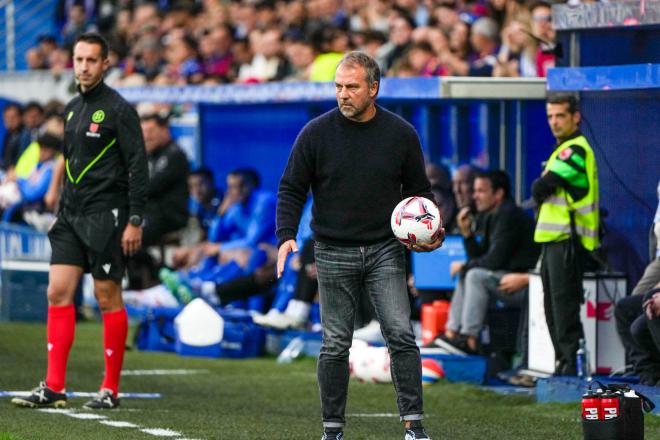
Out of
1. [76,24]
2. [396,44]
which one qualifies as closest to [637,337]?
[396,44]

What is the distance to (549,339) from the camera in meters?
11.2

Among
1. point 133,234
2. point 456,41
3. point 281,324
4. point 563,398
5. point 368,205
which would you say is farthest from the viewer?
point 456,41

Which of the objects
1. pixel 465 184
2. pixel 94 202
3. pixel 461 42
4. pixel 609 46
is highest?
pixel 461 42

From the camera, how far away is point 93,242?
9.71m

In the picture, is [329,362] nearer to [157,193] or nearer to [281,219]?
[281,219]

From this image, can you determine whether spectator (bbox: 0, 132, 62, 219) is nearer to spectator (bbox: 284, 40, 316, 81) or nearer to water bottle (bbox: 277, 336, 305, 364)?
spectator (bbox: 284, 40, 316, 81)

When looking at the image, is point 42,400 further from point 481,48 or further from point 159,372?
point 481,48

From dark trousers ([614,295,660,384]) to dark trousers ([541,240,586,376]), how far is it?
1.18ft

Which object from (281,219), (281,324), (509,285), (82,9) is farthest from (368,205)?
(82,9)

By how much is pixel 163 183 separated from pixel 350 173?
8179mm

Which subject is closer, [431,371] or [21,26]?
[431,371]

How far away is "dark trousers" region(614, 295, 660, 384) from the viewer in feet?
32.6

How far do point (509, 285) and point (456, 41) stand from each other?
4248 millimetres

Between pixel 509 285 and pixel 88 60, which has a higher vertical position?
pixel 88 60
